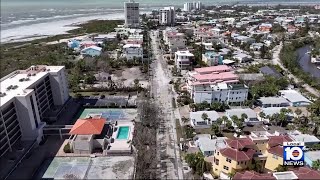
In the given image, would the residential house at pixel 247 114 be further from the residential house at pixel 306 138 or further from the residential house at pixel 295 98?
the residential house at pixel 295 98

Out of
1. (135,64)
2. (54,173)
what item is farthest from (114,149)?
(135,64)

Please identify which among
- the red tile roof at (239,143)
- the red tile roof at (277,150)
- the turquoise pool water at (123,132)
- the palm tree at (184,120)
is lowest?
the palm tree at (184,120)

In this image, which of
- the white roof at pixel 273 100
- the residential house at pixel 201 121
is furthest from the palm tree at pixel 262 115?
the residential house at pixel 201 121

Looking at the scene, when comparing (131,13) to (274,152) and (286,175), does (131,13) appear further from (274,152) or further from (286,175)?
(286,175)

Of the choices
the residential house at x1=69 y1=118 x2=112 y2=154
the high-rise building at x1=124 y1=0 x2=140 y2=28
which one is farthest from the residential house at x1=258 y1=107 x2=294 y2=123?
the high-rise building at x1=124 y1=0 x2=140 y2=28

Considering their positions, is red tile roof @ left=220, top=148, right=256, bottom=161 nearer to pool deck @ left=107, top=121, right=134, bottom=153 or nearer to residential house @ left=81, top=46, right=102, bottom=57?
pool deck @ left=107, top=121, right=134, bottom=153

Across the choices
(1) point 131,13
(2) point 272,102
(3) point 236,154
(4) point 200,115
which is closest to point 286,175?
(3) point 236,154
